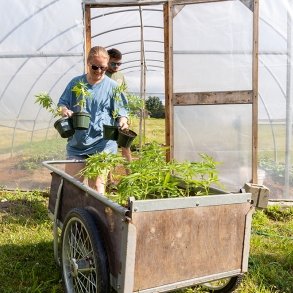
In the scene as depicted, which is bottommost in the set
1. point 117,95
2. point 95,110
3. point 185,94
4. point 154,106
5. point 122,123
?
point 122,123

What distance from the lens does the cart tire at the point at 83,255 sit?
209 cm

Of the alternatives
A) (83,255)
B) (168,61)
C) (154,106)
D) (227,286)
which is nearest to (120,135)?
(83,255)

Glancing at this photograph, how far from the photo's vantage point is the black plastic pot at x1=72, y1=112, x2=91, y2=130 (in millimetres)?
3225

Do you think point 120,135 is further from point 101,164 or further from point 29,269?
point 29,269

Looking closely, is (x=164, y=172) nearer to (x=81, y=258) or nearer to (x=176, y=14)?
(x=81, y=258)

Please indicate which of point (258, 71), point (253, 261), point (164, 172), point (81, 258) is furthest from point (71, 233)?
point (258, 71)

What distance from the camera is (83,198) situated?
2492 millimetres

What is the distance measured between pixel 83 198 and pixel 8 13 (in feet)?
14.3

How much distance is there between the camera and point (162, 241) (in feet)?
6.54

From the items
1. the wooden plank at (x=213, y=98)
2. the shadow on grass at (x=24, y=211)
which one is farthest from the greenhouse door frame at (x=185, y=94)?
the shadow on grass at (x=24, y=211)

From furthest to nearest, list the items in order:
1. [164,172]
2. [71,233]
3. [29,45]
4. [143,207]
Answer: [29,45]
[71,233]
[164,172]
[143,207]

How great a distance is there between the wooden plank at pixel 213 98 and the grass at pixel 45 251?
1.38m

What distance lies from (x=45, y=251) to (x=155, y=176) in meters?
1.73

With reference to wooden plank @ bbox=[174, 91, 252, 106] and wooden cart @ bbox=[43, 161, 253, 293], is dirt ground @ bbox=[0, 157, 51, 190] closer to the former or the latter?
wooden plank @ bbox=[174, 91, 252, 106]
